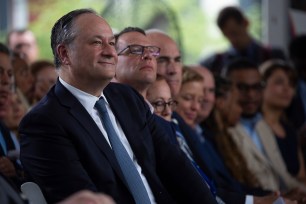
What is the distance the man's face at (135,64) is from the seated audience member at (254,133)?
1.56 meters

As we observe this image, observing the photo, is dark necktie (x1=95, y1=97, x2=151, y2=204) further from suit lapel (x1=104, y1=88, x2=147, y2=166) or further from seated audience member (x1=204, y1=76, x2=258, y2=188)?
seated audience member (x1=204, y1=76, x2=258, y2=188)

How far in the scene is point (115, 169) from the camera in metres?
3.22

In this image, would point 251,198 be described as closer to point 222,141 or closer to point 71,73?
point 222,141

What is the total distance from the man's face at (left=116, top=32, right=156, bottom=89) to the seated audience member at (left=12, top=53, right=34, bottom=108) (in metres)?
1.08

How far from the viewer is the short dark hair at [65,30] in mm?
3305

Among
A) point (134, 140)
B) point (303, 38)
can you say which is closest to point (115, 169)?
point (134, 140)

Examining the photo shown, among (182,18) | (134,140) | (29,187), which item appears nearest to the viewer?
(29,187)

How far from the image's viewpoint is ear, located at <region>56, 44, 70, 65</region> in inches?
131

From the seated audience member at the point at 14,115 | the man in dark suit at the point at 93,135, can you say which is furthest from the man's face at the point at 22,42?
the man in dark suit at the point at 93,135

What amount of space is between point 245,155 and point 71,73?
238 cm

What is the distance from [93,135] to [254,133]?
2786 millimetres

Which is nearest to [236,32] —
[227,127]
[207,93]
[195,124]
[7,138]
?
[227,127]

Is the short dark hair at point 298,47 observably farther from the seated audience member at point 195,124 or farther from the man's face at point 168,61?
the man's face at point 168,61

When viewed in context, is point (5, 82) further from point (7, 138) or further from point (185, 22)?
point (185, 22)
